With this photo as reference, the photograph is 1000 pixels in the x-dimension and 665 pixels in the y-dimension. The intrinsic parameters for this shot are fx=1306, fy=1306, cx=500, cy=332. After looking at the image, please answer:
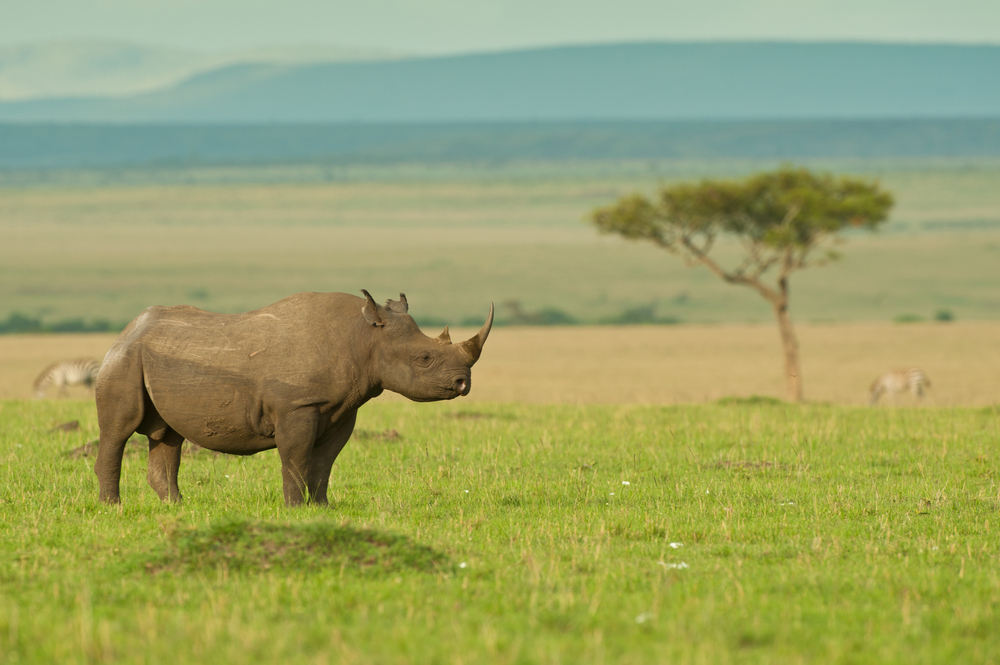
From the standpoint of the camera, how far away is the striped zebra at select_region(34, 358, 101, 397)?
29.2 meters

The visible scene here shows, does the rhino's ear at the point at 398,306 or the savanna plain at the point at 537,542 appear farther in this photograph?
the rhino's ear at the point at 398,306

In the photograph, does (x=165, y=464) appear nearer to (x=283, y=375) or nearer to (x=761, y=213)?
(x=283, y=375)

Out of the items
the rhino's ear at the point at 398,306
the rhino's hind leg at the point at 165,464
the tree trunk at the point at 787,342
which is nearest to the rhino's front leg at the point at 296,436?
the rhino's ear at the point at 398,306

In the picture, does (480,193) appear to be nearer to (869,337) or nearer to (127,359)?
(869,337)

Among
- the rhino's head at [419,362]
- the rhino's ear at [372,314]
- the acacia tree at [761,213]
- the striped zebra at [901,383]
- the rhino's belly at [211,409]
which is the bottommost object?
the striped zebra at [901,383]

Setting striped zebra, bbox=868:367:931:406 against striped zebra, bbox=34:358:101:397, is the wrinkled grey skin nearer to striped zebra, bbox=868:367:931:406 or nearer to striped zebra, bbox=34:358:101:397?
striped zebra, bbox=34:358:101:397

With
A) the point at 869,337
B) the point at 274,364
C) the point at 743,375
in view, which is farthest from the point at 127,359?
the point at 869,337

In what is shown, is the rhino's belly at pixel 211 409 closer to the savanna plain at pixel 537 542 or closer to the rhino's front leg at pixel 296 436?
the rhino's front leg at pixel 296 436

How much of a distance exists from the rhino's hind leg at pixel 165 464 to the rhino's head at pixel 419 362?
1.95 metres

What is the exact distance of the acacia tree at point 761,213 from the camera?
3084 centimetres

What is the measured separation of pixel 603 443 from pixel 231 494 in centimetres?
520

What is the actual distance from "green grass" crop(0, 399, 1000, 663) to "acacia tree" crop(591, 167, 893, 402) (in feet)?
57.7

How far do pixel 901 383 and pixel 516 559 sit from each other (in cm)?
2328

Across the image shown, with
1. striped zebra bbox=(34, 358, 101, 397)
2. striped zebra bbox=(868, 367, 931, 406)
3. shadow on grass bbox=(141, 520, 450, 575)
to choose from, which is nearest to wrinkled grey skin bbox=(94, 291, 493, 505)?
shadow on grass bbox=(141, 520, 450, 575)
